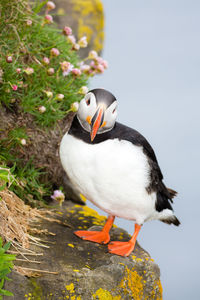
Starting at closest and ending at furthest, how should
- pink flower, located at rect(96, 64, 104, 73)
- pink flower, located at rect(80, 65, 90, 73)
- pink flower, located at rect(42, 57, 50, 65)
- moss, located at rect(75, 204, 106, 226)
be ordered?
1. moss, located at rect(75, 204, 106, 226)
2. pink flower, located at rect(42, 57, 50, 65)
3. pink flower, located at rect(96, 64, 104, 73)
4. pink flower, located at rect(80, 65, 90, 73)

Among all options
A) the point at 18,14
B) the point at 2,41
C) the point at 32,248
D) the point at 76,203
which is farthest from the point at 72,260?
the point at 18,14

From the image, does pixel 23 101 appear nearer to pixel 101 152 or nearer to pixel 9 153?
pixel 9 153

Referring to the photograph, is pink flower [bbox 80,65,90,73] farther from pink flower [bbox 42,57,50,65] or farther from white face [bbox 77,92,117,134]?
white face [bbox 77,92,117,134]

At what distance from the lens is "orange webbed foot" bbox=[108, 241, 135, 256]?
4274mm

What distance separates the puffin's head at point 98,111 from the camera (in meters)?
3.65

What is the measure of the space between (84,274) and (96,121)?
1386mm

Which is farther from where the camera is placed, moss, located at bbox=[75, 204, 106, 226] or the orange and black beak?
moss, located at bbox=[75, 204, 106, 226]

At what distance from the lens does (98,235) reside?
4.53 m

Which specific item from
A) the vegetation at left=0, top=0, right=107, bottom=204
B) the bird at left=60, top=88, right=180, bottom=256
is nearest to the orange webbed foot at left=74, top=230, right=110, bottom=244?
the bird at left=60, top=88, right=180, bottom=256

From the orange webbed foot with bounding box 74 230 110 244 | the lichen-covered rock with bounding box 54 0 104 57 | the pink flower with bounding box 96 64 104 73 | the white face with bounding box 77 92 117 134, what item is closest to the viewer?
the white face with bounding box 77 92 117 134

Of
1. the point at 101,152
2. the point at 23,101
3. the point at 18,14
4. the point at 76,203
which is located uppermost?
Answer: the point at 18,14

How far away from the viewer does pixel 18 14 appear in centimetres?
543

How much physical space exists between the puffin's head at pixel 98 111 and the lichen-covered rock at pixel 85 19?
7543mm

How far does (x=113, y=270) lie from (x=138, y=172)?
966 mm
